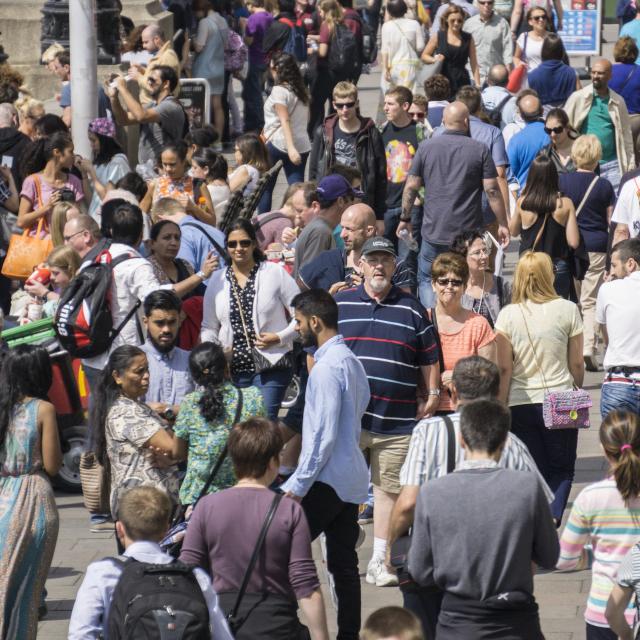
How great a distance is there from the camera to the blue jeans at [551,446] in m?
8.67

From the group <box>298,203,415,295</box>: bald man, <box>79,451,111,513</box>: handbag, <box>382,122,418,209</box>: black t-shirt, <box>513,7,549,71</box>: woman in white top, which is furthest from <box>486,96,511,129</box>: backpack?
<box>79,451,111,513</box>: handbag

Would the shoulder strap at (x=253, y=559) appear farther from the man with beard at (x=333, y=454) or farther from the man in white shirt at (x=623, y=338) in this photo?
the man in white shirt at (x=623, y=338)

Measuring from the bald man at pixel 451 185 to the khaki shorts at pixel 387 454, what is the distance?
3285mm

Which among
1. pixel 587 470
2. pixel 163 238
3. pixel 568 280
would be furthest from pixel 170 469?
pixel 568 280

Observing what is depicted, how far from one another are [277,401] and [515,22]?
528 inches

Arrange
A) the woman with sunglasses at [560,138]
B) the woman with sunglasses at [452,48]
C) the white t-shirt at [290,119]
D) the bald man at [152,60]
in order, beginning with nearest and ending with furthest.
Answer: the woman with sunglasses at [560,138] < the white t-shirt at [290,119] < the bald man at [152,60] < the woman with sunglasses at [452,48]

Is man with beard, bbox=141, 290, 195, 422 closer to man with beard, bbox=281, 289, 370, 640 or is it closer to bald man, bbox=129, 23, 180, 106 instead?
man with beard, bbox=281, 289, 370, 640

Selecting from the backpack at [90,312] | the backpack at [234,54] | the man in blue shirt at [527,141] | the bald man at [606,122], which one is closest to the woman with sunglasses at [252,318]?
the backpack at [90,312]

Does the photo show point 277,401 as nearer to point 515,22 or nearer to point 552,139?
point 552,139

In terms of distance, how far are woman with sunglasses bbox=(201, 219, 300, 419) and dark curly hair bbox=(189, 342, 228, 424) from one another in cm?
148

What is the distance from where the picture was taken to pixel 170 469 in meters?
7.86

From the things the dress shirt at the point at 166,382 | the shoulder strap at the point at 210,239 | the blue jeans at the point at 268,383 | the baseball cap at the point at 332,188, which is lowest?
the blue jeans at the point at 268,383

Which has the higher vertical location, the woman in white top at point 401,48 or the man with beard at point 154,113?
the woman in white top at point 401,48

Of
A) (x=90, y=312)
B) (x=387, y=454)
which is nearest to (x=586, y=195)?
(x=90, y=312)
